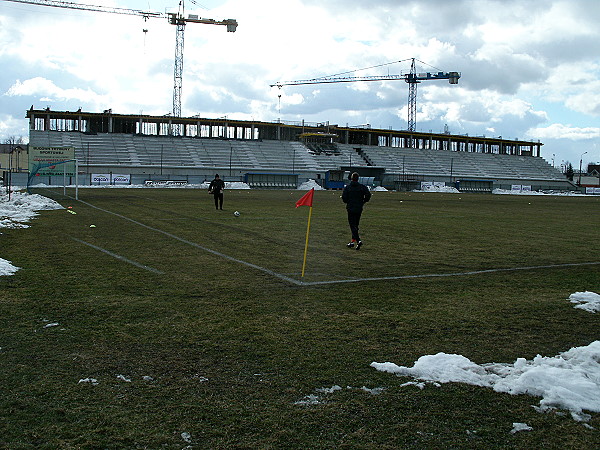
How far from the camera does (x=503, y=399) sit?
15.2 ft

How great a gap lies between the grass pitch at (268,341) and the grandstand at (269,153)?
62.2m

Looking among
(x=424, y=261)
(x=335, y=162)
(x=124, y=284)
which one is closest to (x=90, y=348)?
(x=124, y=284)

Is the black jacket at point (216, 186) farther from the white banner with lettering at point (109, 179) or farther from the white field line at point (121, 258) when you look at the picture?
the white banner with lettering at point (109, 179)

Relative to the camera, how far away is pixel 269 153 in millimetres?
94062

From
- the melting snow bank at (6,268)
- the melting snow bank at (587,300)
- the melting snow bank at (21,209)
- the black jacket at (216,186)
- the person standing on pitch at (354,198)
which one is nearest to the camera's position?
the melting snow bank at (587,300)

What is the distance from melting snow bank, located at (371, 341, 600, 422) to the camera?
4.56 metres

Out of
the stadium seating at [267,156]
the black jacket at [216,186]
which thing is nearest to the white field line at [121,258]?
the black jacket at [216,186]

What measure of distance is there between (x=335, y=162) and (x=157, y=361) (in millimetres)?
90975

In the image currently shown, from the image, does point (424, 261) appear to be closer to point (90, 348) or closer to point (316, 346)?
point (316, 346)

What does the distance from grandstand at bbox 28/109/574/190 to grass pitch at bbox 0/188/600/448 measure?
62218 mm

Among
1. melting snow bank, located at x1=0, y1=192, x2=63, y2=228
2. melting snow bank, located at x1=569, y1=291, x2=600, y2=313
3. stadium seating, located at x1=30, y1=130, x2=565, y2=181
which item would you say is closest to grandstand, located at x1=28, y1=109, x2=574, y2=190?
stadium seating, located at x1=30, y1=130, x2=565, y2=181

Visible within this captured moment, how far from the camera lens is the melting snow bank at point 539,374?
4559 mm

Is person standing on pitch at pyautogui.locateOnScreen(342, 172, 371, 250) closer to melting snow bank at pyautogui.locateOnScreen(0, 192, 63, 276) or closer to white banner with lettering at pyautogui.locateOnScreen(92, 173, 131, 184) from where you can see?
melting snow bank at pyautogui.locateOnScreen(0, 192, 63, 276)

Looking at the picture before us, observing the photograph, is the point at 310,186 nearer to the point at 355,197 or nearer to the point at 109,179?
the point at 109,179
